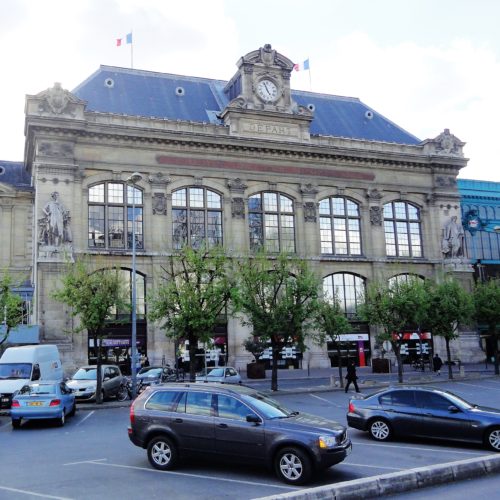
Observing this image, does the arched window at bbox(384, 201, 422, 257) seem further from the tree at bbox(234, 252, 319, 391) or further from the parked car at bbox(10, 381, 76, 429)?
the parked car at bbox(10, 381, 76, 429)

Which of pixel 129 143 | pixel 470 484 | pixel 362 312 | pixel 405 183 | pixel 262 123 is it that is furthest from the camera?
pixel 405 183

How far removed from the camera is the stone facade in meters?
43.2

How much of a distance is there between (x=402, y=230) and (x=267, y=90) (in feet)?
56.7

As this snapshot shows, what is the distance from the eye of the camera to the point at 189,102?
53688 mm

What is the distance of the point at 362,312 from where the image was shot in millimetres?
40125

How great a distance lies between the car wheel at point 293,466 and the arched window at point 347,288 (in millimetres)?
38698

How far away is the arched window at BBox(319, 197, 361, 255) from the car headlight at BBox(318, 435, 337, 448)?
39472mm

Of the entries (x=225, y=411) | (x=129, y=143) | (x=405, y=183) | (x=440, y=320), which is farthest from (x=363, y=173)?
(x=225, y=411)

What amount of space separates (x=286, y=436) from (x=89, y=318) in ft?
63.1

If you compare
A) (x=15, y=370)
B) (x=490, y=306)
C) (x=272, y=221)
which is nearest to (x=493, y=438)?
(x=15, y=370)

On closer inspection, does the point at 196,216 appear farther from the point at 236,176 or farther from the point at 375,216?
the point at 375,216

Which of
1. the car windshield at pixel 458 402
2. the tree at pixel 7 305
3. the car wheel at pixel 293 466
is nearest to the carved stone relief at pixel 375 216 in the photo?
the tree at pixel 7 305

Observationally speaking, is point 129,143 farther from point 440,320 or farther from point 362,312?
point 440,320

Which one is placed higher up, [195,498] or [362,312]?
[362,312]
